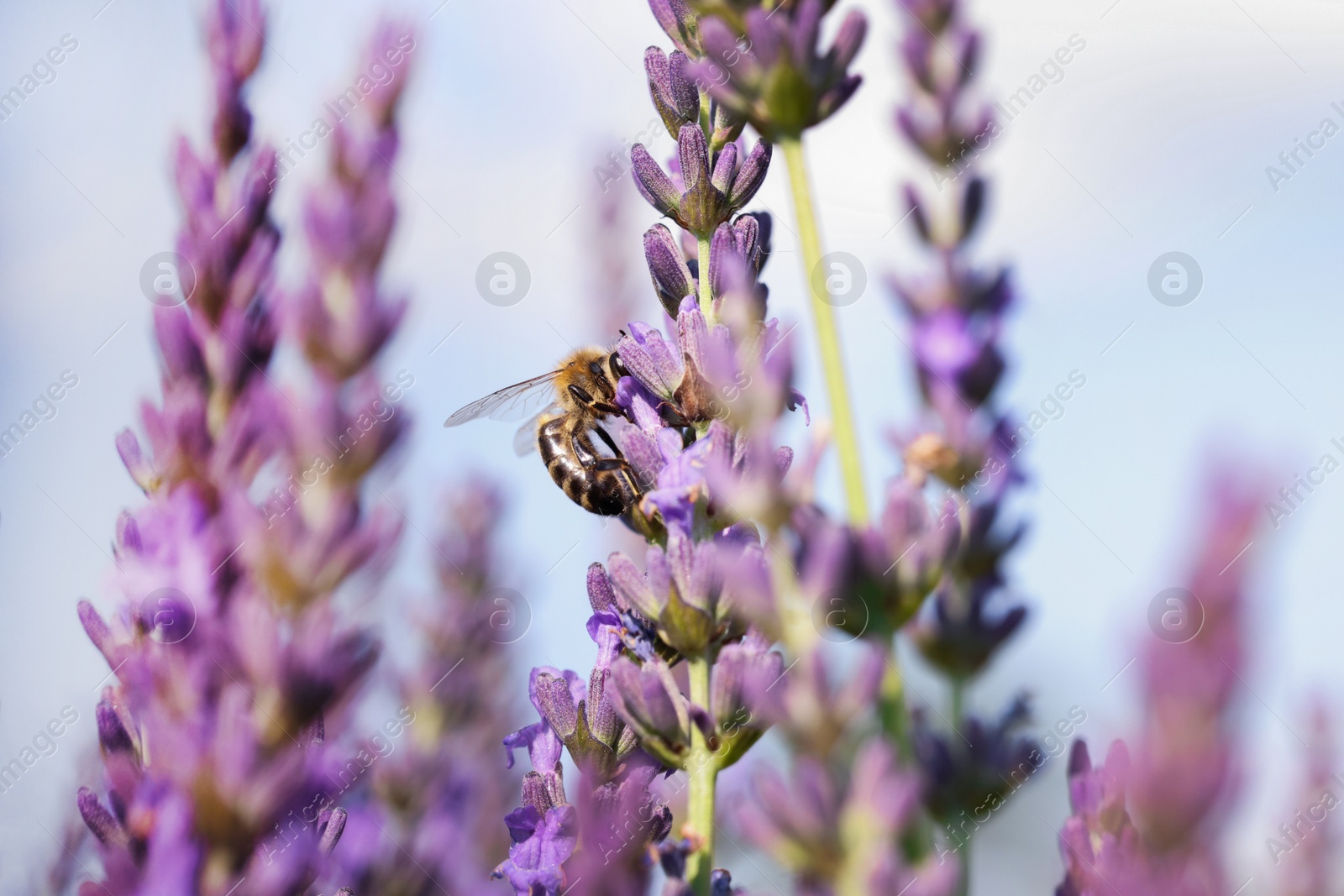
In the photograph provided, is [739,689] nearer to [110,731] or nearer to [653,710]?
[653,710]

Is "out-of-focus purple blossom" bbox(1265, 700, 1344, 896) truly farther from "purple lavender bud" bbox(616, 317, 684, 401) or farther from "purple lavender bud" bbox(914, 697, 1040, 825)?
"purple lavender bud" bbox(616, 317, 684, 401)

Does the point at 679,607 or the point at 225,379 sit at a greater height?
the point at 679,607

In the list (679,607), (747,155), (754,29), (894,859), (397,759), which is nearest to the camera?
(894,859)

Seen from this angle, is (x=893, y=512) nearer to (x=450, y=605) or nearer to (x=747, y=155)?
(x=747, y=155)

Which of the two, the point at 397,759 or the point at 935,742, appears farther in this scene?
the point at 397,759

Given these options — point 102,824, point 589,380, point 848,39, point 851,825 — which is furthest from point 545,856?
point 589,380

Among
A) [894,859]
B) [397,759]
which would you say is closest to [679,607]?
[894,859]
